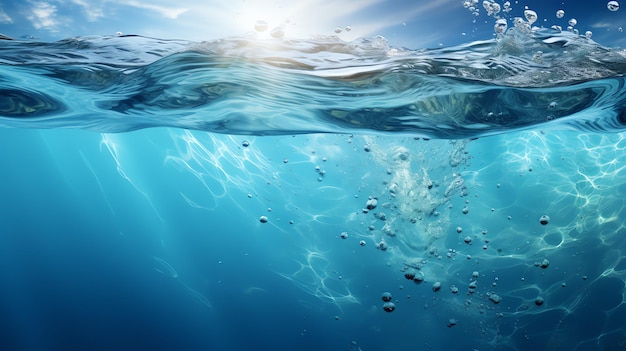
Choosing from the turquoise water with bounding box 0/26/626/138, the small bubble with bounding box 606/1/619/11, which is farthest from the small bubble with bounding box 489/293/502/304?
the small bubble with bounding box 606/1/619/11

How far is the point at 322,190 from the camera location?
20656mm

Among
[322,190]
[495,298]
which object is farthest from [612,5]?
[322,190]

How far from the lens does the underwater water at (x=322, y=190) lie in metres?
7.75

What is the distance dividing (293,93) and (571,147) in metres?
13.1

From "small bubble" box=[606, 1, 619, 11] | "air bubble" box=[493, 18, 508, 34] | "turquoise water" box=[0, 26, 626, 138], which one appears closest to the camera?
"small bubble" box=[606, 1, 619, 11]

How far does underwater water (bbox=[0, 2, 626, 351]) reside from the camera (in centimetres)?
775

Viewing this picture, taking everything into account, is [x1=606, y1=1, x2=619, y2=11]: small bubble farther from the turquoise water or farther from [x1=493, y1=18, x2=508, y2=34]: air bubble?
[x1=493, y1=18, x2=508, y2=34]: air bubble

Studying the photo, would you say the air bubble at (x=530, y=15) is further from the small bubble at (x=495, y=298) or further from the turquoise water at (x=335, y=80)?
the small bubble at (x=495, y=298)

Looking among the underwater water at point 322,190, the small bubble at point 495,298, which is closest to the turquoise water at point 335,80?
the underwater water at point 322,190

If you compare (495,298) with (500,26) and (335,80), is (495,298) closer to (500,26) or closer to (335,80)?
(335,80)

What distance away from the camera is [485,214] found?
17.1 meters

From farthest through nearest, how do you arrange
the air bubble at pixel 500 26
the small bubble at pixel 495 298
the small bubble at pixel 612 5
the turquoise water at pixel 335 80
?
1. the small bubble at pixel 495 298
2. the turquoise water at pixel 335 80
3. the air bubble at pixel 500 26
4. the small bubble at pixel 612 5

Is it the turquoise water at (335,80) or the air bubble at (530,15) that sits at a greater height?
the turquoise water at (335,80)

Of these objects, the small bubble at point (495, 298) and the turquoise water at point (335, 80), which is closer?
the turquoise water at point (335, 80)
